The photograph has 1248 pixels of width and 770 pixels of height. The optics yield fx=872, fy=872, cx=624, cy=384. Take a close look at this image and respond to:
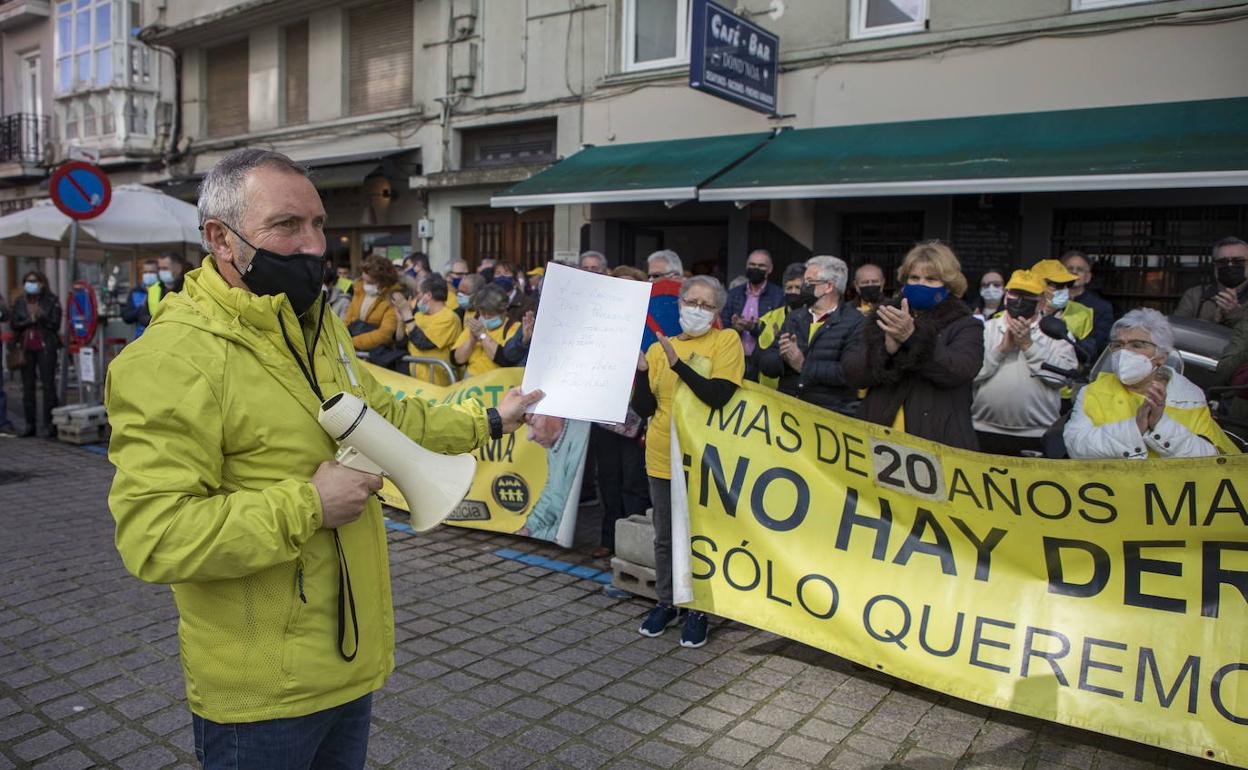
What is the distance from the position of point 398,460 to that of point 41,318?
1093 centimetres

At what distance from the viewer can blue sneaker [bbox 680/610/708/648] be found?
4.58 meters

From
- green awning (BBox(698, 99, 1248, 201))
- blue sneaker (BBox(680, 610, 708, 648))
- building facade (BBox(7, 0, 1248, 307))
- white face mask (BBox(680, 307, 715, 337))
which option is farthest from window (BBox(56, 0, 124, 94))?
blue sneaker (BBox(680, 610, 708, 648))

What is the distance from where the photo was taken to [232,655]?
72.8 inches

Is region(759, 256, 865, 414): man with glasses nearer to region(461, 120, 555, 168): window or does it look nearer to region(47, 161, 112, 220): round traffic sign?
region(47, 161, 112, 220): round traffic sign

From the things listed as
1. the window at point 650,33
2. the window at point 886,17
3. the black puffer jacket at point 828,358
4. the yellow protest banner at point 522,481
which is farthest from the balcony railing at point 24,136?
the black puffer jacket at point 828,358

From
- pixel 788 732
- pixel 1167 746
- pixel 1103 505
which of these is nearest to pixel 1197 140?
pixel 1103 505

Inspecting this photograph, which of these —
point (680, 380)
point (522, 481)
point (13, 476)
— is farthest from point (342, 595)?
point (13, 476)

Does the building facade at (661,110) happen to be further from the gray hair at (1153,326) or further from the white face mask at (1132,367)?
the white face mask at (1132,367)

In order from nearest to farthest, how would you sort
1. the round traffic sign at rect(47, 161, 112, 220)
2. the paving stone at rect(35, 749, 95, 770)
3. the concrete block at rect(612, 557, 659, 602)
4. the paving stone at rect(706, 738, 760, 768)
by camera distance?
1. the paving stone at rect(35, 749, 95, 770)
2. the paving stone at rect(706, 738, 760, 768)
3. the concrete block at rect(612, 557, 659, 602)
4. the round traffic sign at rect(47, 161, 112, 220)

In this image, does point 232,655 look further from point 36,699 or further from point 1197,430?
point 1197,430

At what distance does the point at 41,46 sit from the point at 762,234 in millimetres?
23859

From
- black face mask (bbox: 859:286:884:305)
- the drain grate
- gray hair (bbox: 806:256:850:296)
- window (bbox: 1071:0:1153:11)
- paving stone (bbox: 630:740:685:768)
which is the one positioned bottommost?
the drain grate

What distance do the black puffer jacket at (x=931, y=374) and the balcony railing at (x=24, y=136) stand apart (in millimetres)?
27135

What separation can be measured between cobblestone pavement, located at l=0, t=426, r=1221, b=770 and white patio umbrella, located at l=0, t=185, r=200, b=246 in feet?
22.5
